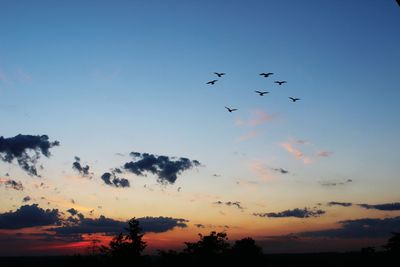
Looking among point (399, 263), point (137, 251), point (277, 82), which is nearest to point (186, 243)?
point (137, 251)

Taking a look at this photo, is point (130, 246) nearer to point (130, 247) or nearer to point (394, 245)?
point (130, 247)

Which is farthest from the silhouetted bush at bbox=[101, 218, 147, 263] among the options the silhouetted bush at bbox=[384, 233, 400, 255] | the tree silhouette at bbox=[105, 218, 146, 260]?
the silhouetted bush at bbox=[384, 233, 400, 255]

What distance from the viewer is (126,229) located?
47.6 m

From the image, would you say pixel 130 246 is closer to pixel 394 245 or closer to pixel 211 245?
pixel 211 245

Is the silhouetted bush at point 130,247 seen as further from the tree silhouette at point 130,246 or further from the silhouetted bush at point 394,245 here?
the silhouetted bush at point 394,245

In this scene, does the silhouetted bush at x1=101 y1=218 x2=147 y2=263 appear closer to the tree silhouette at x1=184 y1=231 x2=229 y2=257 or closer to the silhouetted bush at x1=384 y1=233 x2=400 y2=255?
the tree silhouette at x1=184 y1=231 x2=229 y2=257

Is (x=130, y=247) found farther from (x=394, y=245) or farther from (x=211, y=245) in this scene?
(x=394, y=245)

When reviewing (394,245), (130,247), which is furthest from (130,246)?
(394,245)

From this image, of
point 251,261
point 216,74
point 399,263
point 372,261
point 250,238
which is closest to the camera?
point 216,74

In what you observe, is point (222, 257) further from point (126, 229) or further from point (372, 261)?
point (372, 261)

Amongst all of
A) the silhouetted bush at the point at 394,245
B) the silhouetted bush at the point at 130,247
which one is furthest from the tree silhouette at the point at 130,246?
the silhouetted bush at the point at 394,245

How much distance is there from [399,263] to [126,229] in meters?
41.7

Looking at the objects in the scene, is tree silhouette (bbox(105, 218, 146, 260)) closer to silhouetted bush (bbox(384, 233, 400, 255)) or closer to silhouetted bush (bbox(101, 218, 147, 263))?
silhouetted bush (bbox(101, 218, 147, 263))

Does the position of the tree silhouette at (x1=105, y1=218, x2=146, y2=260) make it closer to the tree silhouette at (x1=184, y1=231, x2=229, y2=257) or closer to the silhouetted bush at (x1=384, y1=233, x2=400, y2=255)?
the tree silhouette at (x1=184, y1=231, x2=229, y2=257)
